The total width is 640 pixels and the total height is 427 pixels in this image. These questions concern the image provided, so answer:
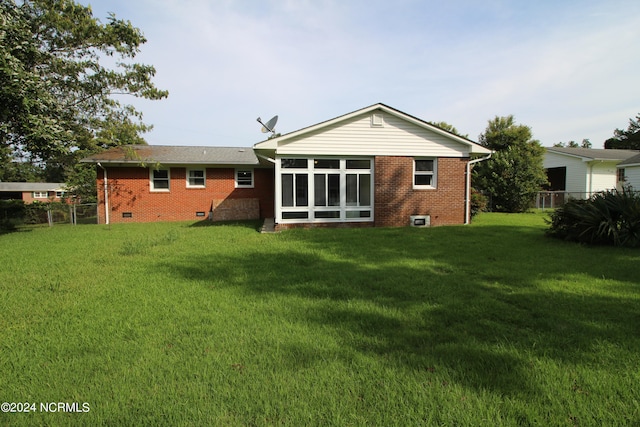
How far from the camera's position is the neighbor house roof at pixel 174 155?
56.5ft

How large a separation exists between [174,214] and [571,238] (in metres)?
17.2

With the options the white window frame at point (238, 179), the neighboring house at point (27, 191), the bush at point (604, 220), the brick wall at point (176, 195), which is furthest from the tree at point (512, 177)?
the neighboring house at point (27, 191)

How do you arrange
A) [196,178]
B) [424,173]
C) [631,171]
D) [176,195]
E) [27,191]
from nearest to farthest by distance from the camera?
[424,173] → [176,195] → [196,178] → [631,171] → [27,191]

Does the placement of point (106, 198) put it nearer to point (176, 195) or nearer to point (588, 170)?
point (176, 195)

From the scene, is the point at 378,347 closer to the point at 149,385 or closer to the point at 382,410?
the point at 382,410

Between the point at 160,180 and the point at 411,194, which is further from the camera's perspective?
the point at 160,180

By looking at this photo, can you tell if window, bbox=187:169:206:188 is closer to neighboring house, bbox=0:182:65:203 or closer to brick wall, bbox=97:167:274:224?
brick wall, bbox=97:167:274:224

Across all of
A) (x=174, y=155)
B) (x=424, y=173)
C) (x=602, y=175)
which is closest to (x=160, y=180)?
(x=174, y=155)

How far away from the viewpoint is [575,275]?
588cm

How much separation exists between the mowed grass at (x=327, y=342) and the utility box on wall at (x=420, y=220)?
6532 mm

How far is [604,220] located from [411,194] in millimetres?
6024

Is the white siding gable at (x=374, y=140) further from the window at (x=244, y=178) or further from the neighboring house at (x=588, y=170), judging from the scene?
the neighboring house at (x=588, y=170)

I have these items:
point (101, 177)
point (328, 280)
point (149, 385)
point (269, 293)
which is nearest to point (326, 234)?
point (328, 280)

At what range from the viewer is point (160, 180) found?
60.3 feet
